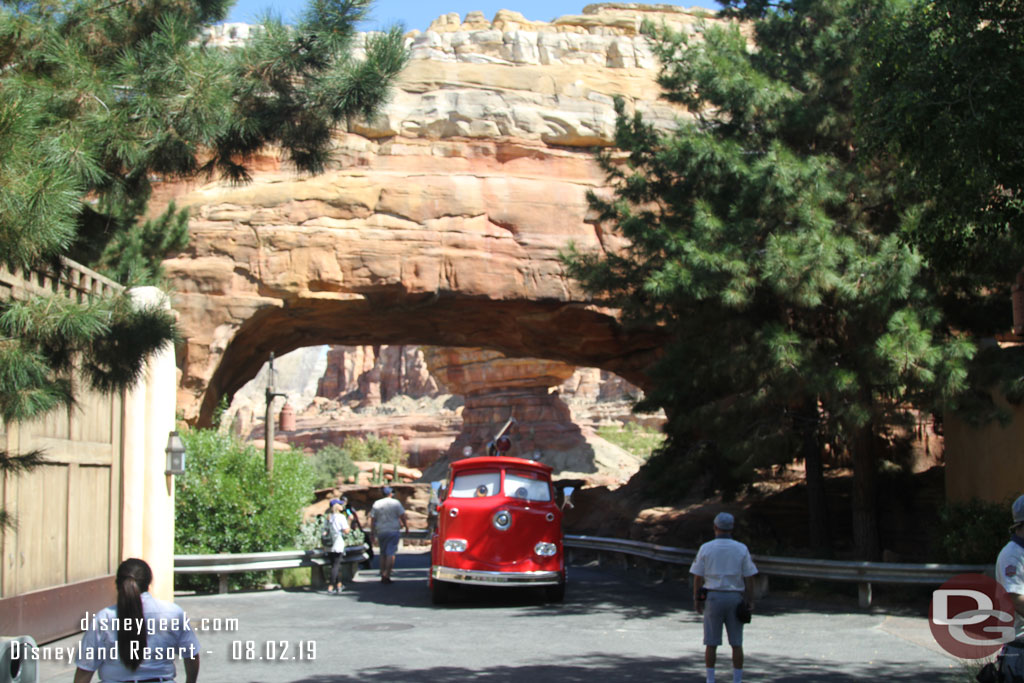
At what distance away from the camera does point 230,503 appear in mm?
17156

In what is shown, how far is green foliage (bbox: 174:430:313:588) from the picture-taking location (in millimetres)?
16984

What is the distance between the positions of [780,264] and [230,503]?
406 inches

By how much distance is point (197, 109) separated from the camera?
8.99 metres

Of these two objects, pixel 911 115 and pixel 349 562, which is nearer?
pixel 911 115

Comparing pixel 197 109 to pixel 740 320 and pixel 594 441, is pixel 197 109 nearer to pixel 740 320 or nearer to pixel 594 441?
pixel 740 320

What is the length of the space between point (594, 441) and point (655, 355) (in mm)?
31719

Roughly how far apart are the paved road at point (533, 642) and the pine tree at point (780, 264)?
281cm

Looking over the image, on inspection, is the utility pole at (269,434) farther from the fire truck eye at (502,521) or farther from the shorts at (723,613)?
the shorts at (723,613)

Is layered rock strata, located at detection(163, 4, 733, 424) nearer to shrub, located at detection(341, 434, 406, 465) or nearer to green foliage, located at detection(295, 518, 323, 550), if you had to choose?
green foliage, located at detection(295, 518, 323, 550)

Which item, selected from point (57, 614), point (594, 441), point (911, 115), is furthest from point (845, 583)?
point (594, 441)

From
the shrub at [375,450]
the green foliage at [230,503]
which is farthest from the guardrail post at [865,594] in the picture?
the shrub at [375,450]

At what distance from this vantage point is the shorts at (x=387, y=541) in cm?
1703

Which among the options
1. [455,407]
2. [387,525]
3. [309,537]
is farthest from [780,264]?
[455,407]

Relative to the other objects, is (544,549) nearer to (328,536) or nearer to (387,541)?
(387,541)
